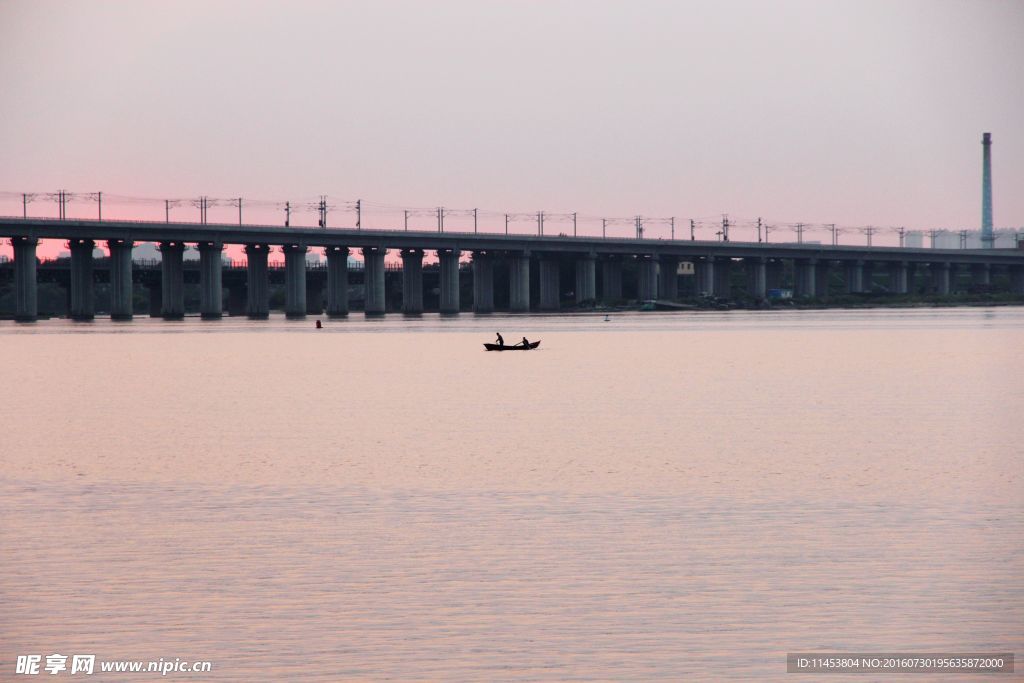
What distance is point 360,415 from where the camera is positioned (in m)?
53.2

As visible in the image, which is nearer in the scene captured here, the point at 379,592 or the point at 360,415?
the point at 379,592

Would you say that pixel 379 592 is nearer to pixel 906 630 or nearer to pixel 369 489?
pixel 906 630

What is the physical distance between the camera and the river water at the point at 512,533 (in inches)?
693

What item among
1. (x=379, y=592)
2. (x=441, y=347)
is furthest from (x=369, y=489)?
(x=441, y=347)

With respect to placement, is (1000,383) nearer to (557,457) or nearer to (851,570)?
(557,457)

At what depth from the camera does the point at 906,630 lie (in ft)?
58.8

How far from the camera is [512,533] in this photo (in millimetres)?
25375

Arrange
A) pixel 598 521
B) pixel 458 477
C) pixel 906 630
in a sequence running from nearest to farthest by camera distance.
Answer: pixel 906 630 < pixel 598 521 < pixel 458 477

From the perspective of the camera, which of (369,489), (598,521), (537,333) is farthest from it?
(537,333)

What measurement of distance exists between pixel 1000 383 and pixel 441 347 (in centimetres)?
6306

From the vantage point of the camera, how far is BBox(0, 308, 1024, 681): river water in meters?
17.6

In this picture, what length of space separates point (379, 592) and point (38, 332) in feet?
549

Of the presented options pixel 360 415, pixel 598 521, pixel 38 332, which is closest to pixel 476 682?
pixel 598 521

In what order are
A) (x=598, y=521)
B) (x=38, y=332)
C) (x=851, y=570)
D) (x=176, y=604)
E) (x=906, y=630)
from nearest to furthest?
(x=906, y=630)
(x=176, y=604)
(x=851, y=570)
(x=598, y=521)
(x=38, y=332)
